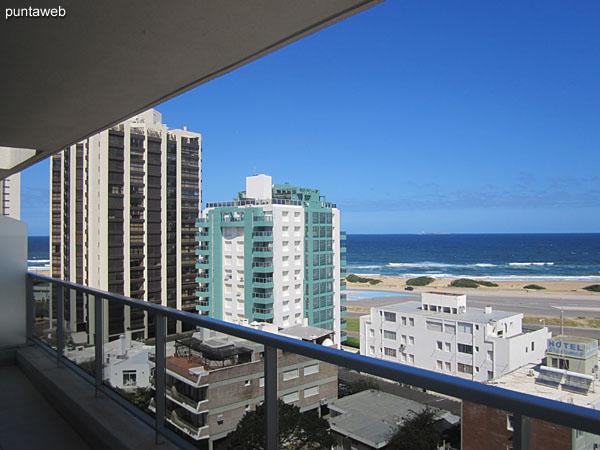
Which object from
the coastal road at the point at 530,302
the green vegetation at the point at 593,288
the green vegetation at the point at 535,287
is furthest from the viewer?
the green vegetation at the point at 535,287

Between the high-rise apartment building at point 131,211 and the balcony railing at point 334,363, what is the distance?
861 inches

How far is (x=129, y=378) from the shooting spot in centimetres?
234

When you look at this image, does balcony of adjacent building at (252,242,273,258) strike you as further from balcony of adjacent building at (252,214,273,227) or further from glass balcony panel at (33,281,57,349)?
glass balcony panel at (33,281,57,349)

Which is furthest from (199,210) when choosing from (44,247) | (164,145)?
(44,247)

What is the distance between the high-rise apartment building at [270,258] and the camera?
885 inches

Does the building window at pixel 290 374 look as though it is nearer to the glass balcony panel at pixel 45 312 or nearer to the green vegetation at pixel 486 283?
the glass balcony panel at pixel 45 312

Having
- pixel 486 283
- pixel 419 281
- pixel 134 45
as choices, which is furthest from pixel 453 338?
pixel 486 283

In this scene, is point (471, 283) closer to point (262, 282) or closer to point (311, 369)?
point (262, 282)

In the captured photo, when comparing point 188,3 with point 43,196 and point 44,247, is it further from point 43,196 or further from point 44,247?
point 44,247

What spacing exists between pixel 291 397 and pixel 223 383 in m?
0.37

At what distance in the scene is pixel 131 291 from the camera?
77.0ft

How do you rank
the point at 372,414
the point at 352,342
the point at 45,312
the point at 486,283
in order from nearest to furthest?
the point at 372,414, the point at 45,312, the point at 352,342, the point at 486,283

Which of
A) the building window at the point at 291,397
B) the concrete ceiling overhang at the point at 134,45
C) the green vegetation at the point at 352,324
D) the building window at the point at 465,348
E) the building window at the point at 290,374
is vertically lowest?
the green vegetation at the point at 352,324

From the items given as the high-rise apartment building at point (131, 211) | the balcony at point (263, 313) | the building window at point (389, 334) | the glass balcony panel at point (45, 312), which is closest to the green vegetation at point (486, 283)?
the building window at point (389, 334)
